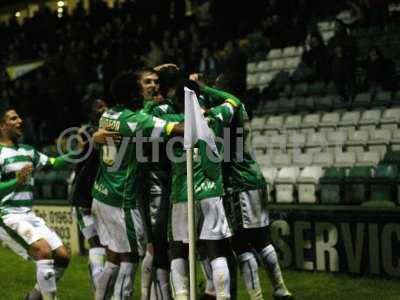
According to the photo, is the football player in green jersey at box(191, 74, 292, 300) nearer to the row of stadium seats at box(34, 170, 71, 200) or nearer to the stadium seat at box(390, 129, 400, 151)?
the stadium seat at box(390, 129, 400, 151)

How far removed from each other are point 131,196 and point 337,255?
351 cm

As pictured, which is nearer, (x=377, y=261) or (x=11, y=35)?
(x=377, y=261)

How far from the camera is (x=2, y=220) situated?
644 centimetres

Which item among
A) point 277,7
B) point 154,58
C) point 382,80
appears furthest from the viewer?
point 154,58

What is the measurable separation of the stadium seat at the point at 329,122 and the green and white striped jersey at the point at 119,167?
23.2ft

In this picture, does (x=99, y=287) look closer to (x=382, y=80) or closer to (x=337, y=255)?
(x=337, y=255)

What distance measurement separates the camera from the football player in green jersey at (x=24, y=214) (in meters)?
6.24

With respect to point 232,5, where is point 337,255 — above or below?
below

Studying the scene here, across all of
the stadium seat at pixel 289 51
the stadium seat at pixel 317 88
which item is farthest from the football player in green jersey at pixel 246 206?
the stadium seat at pixel 289 51

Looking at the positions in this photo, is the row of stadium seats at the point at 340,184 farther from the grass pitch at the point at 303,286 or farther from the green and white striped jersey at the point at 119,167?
the green and white striped jersey at the point at 119,167

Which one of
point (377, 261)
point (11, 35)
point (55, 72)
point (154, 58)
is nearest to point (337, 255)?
point (377, 261)

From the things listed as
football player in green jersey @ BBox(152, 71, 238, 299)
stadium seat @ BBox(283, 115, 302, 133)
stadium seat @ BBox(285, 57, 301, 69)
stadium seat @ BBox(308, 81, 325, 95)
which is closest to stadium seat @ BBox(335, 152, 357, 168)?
stadium seat @ BBox(283, 115, 302, 133)

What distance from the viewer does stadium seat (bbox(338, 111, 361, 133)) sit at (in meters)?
12.5

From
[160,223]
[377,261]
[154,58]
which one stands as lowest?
[377,261]
